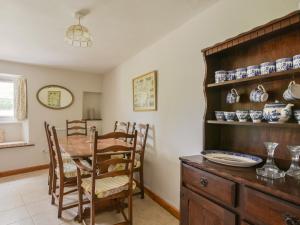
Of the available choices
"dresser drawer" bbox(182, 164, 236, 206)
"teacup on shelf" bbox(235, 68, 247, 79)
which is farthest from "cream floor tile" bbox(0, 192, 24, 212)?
"teacup on shelf" bbox(235, 68, 247, 79)

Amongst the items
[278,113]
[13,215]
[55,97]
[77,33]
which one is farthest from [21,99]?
[278,113]

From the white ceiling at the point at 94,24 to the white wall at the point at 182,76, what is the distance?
14 cm

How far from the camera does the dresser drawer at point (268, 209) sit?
803 millimetres

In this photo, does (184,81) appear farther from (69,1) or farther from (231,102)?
(69,1)

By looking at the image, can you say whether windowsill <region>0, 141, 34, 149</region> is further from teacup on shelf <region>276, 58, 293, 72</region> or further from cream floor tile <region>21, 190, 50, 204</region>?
teacup on shelf <region>276, 58, 293, 72</region>

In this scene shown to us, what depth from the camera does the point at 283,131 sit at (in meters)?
1.21

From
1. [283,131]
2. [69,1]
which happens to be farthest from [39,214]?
[283,131]

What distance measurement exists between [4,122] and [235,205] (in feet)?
13.8

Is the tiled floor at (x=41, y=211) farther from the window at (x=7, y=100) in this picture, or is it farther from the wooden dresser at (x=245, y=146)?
the window at (x=7, y=100)

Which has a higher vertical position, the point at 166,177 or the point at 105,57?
the point at 105,57

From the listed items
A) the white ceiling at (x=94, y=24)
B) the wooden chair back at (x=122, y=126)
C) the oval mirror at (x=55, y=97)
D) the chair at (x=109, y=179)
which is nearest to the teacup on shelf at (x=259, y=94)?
the white ceiling at (x=94, y=24)

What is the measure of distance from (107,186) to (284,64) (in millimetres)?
1692

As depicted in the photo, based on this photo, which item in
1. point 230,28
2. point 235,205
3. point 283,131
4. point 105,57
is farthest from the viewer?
point 105,57

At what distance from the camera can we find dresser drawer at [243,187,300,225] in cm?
80
